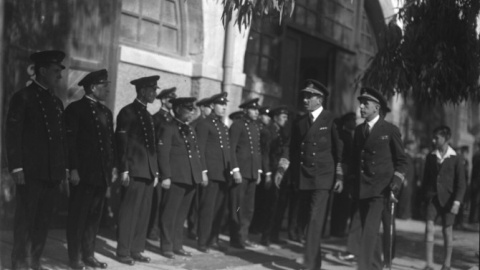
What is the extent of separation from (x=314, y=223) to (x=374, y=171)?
0.89 m

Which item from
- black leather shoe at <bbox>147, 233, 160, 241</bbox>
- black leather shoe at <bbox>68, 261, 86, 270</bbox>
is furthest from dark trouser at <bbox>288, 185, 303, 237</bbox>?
black leather shoe at <bbox>68, 261, 86, 270</bbox>

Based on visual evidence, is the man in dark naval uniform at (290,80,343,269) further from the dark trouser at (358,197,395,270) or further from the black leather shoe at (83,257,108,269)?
the black leather shoe at (83,257,108,269)

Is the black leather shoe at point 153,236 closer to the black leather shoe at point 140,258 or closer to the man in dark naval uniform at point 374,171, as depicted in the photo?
the black leather shoe at point 140,258

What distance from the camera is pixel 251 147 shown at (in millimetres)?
10555

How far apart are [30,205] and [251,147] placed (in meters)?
4.07

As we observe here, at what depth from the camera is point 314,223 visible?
27.9 feet

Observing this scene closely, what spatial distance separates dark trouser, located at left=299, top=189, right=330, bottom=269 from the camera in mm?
8445

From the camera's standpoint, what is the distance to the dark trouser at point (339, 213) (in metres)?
12.3

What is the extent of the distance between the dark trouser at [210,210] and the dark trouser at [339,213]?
2657 mm

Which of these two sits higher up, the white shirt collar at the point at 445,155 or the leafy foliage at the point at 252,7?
the leafy foliage at the point at 252,7

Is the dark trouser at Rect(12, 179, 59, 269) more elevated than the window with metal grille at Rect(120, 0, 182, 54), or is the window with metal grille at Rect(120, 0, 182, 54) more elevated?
the window with metal grille at Rect(120, 0, 182, 54)

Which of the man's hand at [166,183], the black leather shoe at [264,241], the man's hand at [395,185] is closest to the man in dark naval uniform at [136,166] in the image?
the man's hand at [166,183]

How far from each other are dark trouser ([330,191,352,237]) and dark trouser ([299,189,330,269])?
362 cm

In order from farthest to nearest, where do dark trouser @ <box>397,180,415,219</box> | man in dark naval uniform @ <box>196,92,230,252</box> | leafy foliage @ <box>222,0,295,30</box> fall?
1. dark trouser @ <box>397,180,415,219</box>
2. man in dark naval uniform @ <box>196,92,230,252</box>
3. leafy foliage @ <box>222,0,295,30</box>
